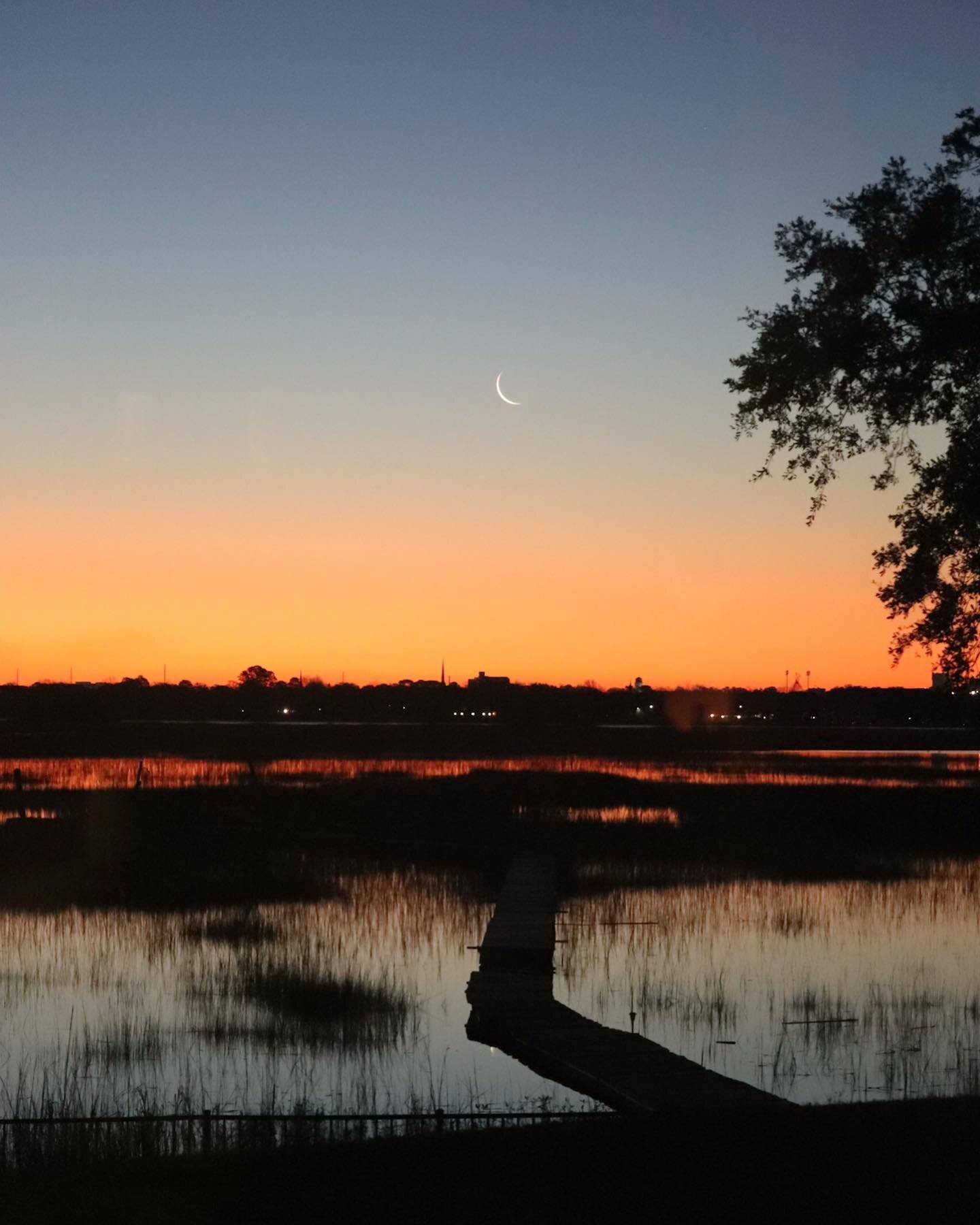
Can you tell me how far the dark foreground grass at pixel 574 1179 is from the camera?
8547 millimetres

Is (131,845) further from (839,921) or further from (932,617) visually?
(932,617)

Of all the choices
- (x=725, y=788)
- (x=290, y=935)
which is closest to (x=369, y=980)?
(x=290, y=935)

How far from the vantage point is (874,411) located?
19625 mm

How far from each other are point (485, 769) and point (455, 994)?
4639cm

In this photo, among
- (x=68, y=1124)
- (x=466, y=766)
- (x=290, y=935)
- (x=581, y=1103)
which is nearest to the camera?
(x=68, y=1124)

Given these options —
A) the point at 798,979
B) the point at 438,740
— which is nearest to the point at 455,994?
the point at 798,979

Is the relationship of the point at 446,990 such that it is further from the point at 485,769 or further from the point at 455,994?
the point at 485,769

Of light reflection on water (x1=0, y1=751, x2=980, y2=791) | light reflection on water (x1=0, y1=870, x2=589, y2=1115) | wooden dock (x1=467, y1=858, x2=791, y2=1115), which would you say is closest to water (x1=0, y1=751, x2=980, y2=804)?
light reflection on water (x1=0, y1=751, x2=980, y2=791)

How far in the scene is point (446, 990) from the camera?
62.4 feet

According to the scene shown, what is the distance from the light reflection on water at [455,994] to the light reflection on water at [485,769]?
88.3ft

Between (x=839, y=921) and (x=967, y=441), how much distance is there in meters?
9.88

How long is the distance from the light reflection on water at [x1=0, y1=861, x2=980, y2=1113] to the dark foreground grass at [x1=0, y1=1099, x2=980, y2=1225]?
3.49 m

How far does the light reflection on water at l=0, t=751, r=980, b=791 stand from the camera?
5703 centimetres

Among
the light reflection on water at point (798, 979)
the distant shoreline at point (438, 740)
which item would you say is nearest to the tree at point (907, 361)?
the light reflection on water at point (798, 979)
